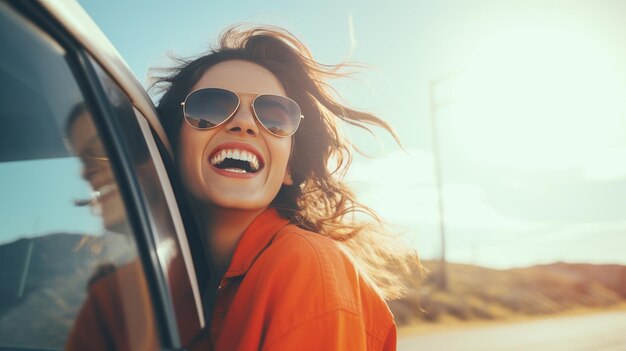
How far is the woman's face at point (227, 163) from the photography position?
7.50 ft

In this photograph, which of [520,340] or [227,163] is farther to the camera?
[520,340]

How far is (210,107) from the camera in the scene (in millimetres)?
2363

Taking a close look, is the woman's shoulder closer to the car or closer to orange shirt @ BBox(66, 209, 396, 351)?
orange shirt @ BBox(66, 209, 396, 351)

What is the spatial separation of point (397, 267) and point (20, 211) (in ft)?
6.80

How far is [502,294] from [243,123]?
1186 inches

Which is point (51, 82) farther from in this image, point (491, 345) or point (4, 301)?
point (491, 345)

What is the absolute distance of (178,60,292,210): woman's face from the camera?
2285 millimetres

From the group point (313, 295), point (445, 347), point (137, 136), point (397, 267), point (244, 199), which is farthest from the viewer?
point (445, 347)

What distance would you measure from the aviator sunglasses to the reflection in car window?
105 cm

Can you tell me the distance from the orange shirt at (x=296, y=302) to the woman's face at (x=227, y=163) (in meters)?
0.28

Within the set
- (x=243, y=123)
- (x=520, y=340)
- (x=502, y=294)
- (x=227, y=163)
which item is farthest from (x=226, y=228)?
(x=502, y=294)

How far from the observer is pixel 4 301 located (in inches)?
46.8

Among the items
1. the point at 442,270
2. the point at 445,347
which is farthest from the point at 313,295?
the point at 442,270

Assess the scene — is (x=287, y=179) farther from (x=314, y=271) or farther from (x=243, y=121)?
(x=314, y=271)
